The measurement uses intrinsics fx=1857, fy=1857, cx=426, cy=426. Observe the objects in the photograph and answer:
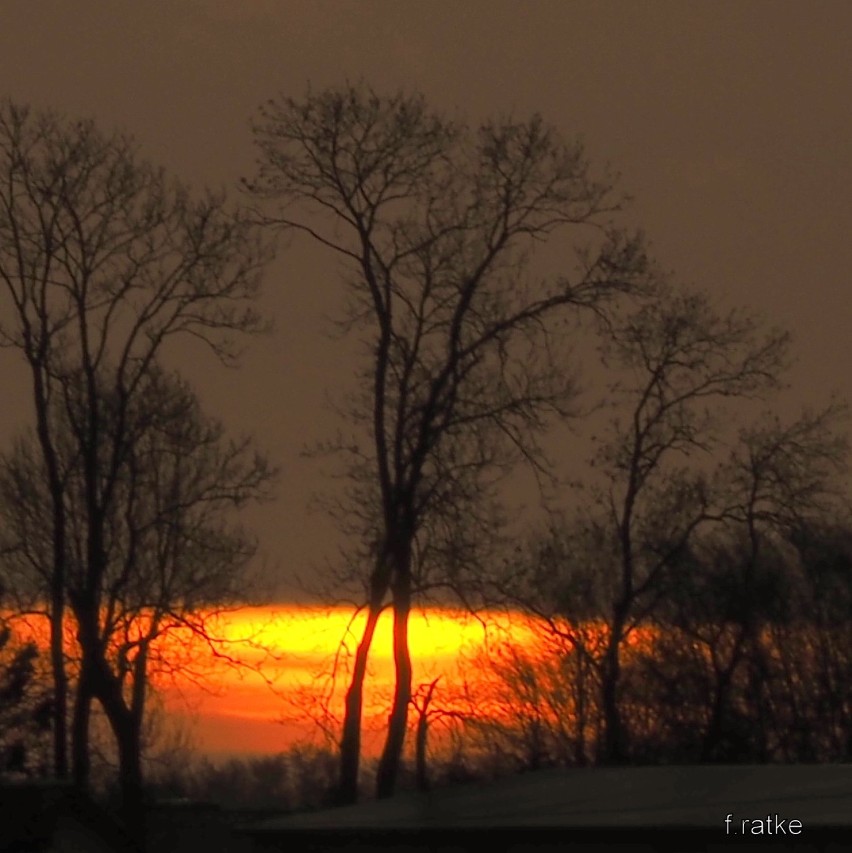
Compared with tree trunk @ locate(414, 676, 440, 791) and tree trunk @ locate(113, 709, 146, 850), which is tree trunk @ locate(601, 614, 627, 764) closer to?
tree trunk @ locate(414, 676, 440, 791)

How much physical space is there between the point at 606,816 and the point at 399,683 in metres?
13.2

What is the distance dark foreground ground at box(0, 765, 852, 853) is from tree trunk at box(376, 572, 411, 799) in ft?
29.8

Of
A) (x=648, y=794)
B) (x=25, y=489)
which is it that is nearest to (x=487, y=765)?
(x=25, y=489)

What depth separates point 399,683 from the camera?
110 ft

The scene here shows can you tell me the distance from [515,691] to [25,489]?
19241 millimetres

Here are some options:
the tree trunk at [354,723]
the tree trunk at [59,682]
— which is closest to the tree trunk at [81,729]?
the tree trunk at [59,682]

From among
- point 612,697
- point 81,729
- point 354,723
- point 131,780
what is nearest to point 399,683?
A: point 354,723

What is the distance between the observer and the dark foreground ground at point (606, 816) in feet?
63.7

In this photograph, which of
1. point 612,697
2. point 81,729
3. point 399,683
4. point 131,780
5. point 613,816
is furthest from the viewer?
point 612,697

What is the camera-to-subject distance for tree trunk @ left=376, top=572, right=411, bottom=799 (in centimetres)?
3341

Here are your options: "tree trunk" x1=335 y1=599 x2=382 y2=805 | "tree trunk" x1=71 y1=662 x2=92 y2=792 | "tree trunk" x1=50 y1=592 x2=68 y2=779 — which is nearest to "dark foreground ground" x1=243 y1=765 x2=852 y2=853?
"tree trunk" x1=335 y1=599 x2=382 y2=805

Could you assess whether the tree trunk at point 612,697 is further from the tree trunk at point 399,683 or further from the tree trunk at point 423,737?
the tree trunk at point 399,683

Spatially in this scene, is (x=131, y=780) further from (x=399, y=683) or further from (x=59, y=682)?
(x=399, y=683)

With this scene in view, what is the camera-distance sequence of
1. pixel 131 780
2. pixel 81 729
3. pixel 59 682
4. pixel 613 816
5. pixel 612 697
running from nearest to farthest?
pixel 613 816
pixel 81 729
pixel 131 780
pixel 59 682
pixel 612 697
